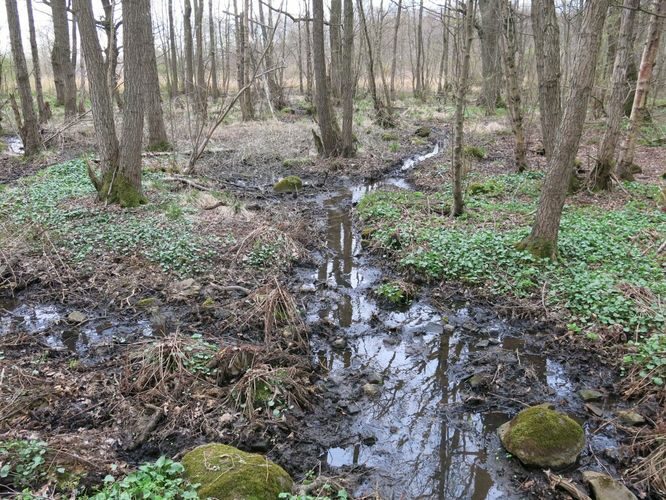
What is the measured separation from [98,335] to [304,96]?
89.2ft

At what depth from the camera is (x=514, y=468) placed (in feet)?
14.0

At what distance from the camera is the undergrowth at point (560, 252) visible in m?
6.20

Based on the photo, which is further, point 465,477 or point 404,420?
point 404,420

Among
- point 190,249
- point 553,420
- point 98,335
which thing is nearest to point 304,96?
point 190,249

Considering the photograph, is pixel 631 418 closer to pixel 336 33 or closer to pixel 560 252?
pixel 560 252

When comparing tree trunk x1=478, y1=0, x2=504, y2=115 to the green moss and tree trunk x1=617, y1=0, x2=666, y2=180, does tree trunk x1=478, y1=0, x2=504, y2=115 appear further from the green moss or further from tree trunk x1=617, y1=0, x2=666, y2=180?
the green moss

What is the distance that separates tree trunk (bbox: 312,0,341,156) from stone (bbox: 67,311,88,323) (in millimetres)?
10933

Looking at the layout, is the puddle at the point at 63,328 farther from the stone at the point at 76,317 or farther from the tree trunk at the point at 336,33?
the tree trunk at the point at 336,33

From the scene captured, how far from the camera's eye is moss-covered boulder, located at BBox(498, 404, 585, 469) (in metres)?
4.26

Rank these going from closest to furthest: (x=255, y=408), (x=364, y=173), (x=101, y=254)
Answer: (x=255, y=408) < (x=101, y=254) < (x=364, y=173)

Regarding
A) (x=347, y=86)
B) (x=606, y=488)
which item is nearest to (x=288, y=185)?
Answer: (x=347, y=86)

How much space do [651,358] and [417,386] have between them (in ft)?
8.46

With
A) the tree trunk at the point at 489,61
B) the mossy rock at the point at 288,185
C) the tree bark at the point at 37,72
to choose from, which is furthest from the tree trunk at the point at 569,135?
the tree bark at the point at 37,72

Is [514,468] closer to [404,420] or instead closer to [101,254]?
[404,420]
